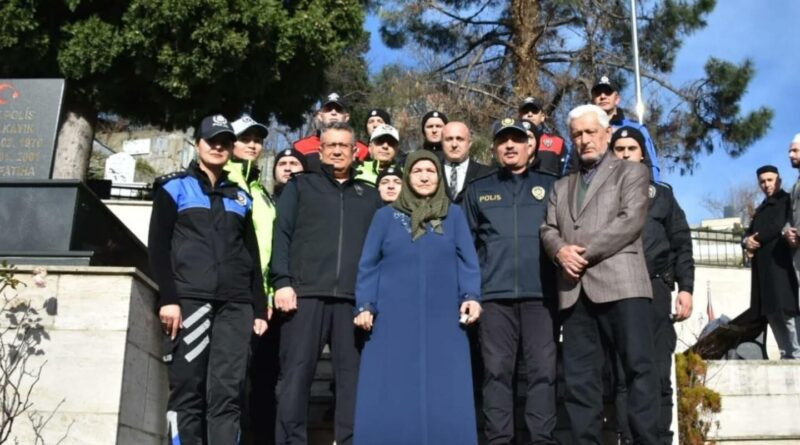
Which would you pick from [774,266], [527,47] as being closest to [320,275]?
[774,266]

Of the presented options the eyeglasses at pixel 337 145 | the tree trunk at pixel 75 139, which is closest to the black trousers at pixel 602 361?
the eyeglasses at pixel 337 145

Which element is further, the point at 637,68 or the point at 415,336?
the point at 637,68

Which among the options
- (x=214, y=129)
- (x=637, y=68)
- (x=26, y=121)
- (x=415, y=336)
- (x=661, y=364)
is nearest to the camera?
(x=415, y=336)

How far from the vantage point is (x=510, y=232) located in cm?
538

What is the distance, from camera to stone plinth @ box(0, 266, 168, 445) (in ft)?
15.3

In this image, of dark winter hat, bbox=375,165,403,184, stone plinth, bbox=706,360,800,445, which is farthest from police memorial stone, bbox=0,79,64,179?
stone plinth, bbox=706,360,800,445

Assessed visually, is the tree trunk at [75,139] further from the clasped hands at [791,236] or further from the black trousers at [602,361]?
the black trousers at [602,361]

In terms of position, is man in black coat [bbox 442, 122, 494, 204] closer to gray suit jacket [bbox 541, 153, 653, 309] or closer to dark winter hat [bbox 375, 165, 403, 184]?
dark winter hat [bbox 375, 165, 403, 184]

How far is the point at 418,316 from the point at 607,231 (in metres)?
1.09

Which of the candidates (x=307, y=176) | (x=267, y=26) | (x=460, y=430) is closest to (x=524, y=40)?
(x=267, y=26)

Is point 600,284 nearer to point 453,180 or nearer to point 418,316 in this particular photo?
point 418,316

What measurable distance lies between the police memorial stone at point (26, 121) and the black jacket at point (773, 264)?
18.9 ft

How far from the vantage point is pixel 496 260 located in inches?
210

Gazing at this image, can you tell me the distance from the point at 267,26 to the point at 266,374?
8121 mm
